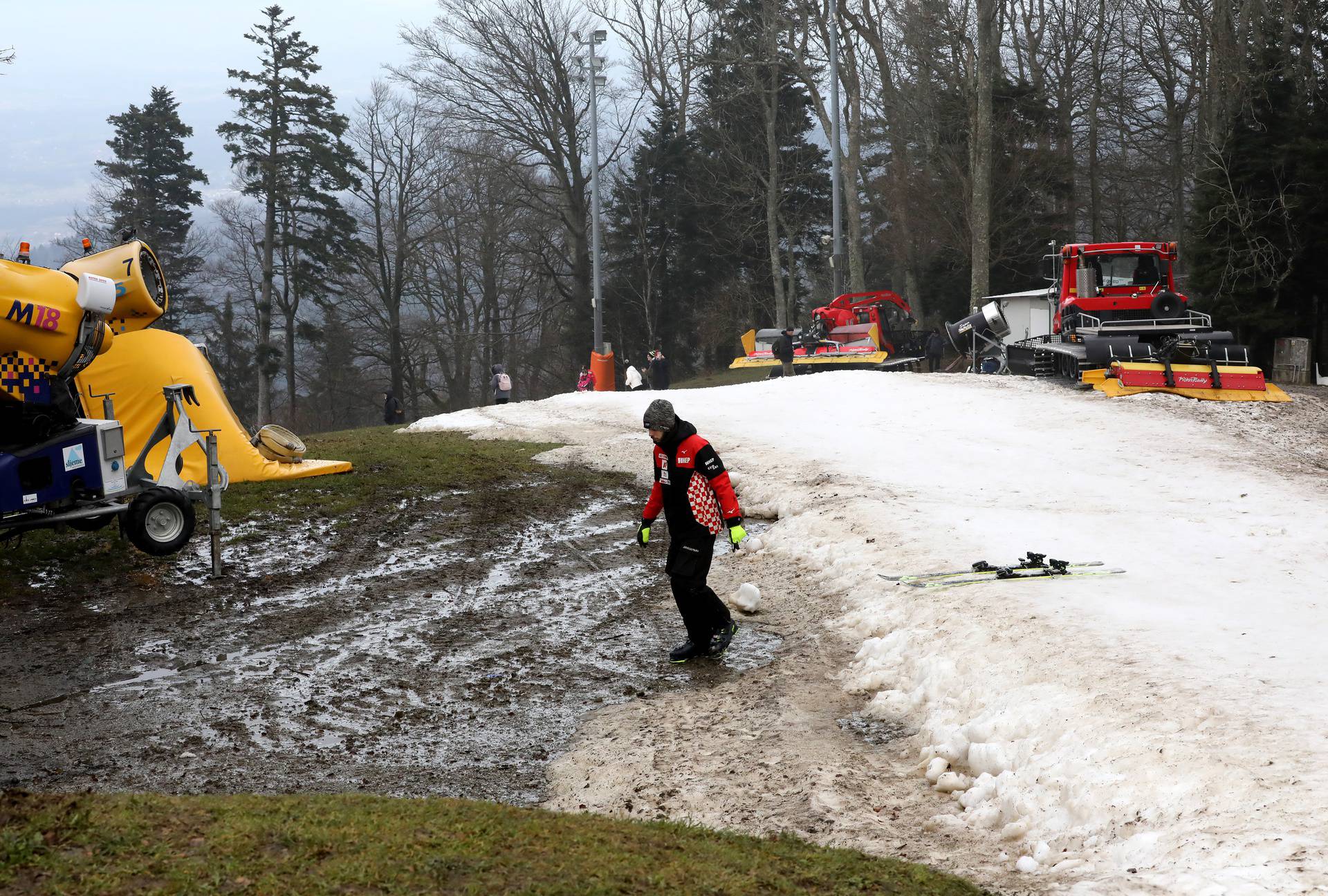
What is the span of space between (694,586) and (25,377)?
21.4 feet

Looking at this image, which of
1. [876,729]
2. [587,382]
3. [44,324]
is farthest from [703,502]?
[587,382]

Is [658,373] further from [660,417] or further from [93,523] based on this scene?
[660,417]

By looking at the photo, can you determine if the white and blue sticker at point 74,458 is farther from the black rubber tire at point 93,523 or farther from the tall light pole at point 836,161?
the tall light pole at point 836,161

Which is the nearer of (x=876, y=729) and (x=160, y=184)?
(x=876, y=729)

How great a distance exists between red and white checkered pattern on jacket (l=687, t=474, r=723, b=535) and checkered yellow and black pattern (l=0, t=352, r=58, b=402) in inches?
244

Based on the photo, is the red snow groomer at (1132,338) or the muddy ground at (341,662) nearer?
the muddy ground at (341,662)

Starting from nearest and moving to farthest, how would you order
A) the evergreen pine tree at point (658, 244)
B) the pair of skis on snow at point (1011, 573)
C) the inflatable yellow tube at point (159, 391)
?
the pair of skis on snow at point (1011, 573) < the inflatable yellow tube at point (159, 391) < the evergreen pine tree at point (658, 244)

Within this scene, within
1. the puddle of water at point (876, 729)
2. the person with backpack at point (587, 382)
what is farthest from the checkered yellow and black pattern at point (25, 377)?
the person with backpack at point (587, 382)

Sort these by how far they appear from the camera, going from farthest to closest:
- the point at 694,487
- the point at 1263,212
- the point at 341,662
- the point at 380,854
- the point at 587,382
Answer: the point at 587,382 → the point at 1263,212 → the point at 694,487 → the point at 341,662 → the point at 380,854

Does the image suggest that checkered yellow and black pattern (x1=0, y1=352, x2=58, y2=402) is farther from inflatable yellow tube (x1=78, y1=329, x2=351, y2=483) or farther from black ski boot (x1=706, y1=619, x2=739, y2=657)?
black ski boot (x1=706, y1=619, x2=739, y2=657)

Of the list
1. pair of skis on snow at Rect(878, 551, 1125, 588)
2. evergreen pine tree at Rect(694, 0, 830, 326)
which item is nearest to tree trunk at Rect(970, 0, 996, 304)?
evergreen pine tree at Rect(694, 0, 830, 326)

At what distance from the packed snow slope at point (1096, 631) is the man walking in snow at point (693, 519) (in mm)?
1153

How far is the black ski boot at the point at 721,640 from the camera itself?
879cm

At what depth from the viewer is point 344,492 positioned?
15.0 metres
